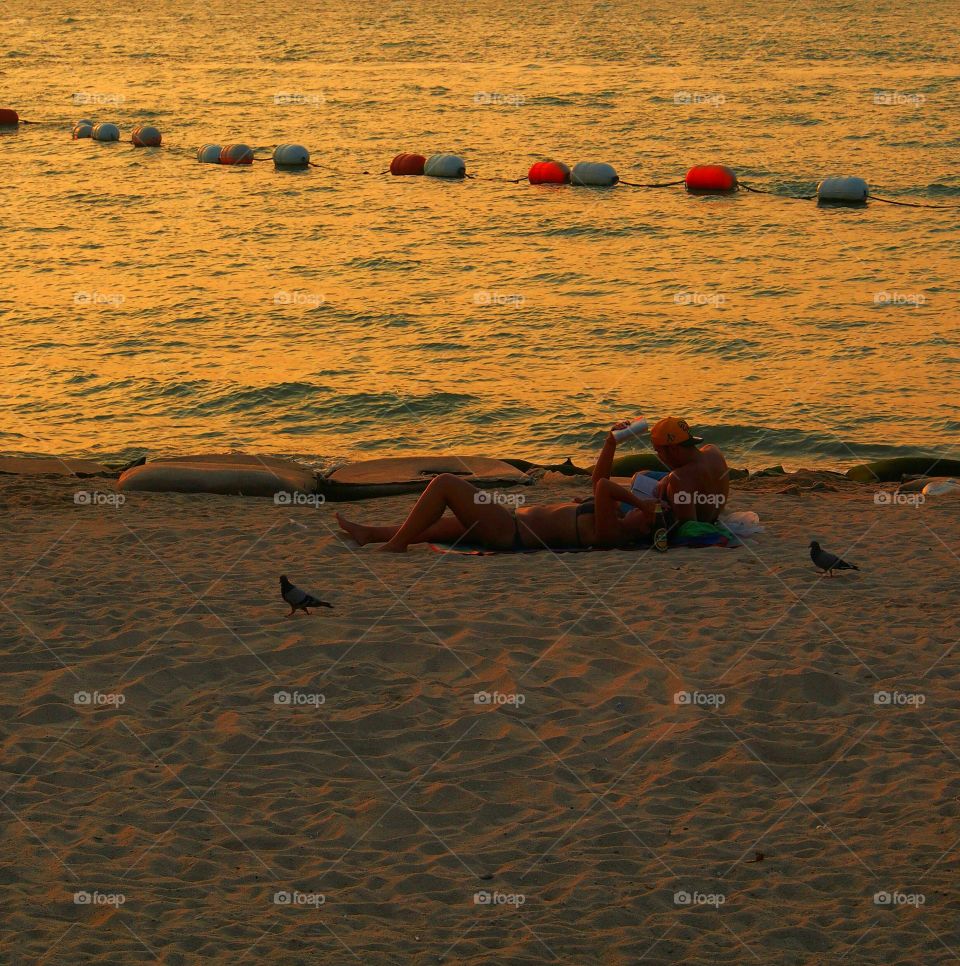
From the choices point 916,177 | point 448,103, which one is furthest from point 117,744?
point 448,103

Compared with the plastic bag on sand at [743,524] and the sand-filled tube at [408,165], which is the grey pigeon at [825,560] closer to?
the plastic bag on sand at [743,524]

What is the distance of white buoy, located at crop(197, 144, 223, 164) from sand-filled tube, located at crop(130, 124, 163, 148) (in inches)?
85.1

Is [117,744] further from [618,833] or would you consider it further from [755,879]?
[755,879]

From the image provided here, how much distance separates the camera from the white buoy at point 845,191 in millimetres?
27438

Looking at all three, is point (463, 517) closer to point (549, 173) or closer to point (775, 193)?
point (775, 193)

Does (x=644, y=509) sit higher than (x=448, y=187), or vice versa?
(x=644, y=509)

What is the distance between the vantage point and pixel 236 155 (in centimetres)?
3394

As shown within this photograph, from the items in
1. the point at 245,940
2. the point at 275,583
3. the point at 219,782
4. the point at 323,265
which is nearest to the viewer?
the point at 245,940

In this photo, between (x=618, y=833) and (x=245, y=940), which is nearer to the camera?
(x=245, y=940)

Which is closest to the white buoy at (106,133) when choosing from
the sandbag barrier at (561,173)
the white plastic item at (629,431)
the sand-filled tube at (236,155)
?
the sandbag barrier at (561,173)

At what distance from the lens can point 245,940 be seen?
4742 mm

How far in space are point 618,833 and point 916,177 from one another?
27.3 meters

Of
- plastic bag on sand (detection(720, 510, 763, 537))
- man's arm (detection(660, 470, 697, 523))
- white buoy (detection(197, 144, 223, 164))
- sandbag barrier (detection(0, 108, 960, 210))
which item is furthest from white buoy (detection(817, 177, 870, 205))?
man's arm (detection(660, 470, 697, 523))

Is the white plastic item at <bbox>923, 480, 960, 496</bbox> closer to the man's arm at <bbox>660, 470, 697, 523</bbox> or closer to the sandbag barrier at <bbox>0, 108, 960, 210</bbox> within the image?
the man's arm at <bbox>660, 470, 697, 523</bbox>
